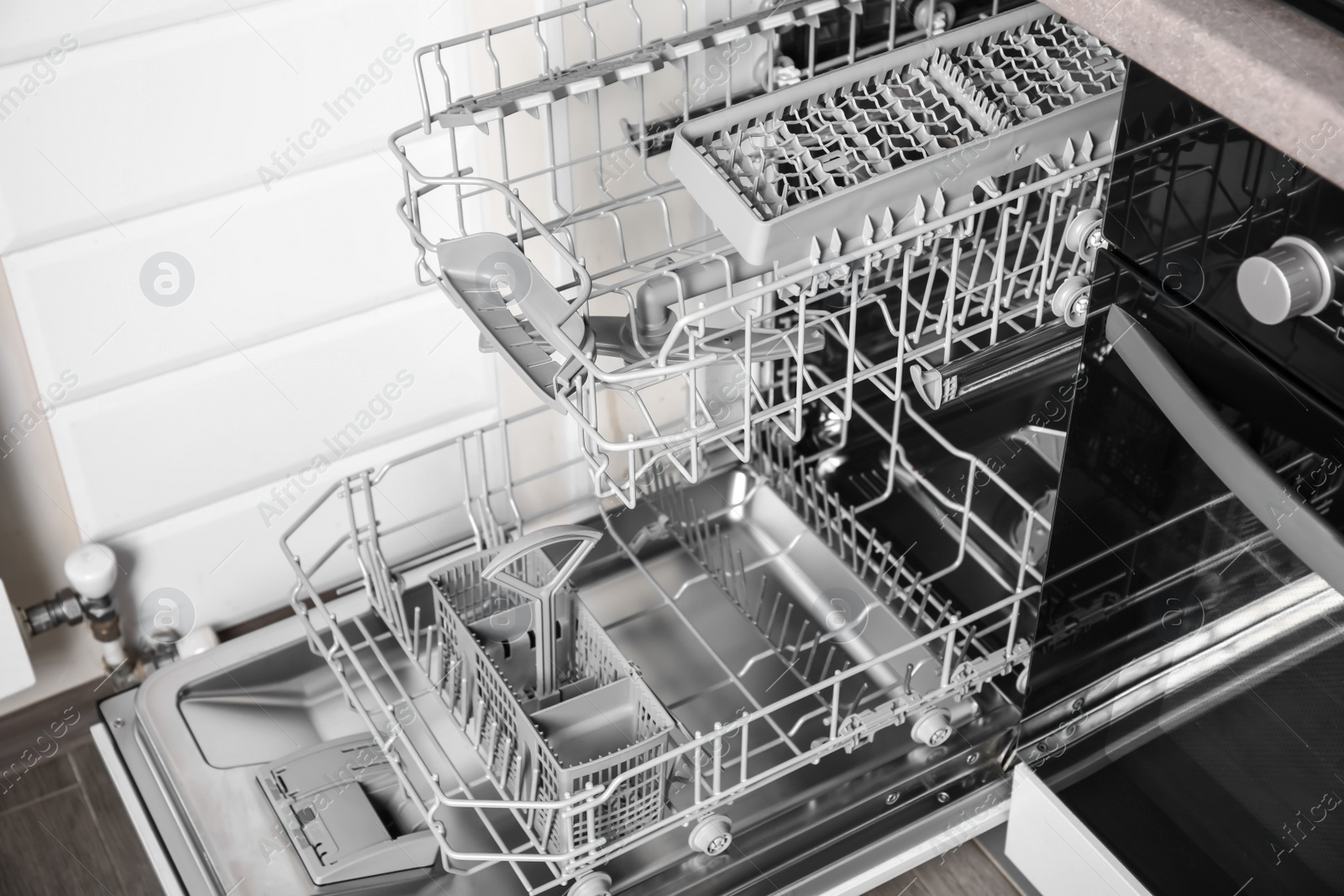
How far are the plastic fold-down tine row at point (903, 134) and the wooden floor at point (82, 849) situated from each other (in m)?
0.68

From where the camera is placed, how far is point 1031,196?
1.34 m

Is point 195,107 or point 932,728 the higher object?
point 195,107

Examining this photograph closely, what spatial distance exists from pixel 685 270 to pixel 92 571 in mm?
781

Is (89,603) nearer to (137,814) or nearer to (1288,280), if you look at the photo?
(137,814)

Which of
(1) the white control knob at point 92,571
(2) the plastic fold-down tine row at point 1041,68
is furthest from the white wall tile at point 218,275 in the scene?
(2) the plastic fold-down tine row at point 1041,68

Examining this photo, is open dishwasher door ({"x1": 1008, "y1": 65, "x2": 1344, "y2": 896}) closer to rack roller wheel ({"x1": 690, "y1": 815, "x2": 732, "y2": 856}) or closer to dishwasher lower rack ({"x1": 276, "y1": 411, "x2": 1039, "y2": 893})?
dishwasher lower rack ({"x1": 276, "y1": 411, "x2": 1039, "y2": 893})

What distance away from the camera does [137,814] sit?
130 cm

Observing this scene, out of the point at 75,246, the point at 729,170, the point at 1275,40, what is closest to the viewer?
the point at 1275,40

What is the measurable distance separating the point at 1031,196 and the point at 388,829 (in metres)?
0.85

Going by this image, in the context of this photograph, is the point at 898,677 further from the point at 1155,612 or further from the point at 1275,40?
the point at 1275,40

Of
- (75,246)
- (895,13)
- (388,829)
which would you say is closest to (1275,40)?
(895,13)

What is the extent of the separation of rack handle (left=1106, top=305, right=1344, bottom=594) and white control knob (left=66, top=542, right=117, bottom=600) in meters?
1.04

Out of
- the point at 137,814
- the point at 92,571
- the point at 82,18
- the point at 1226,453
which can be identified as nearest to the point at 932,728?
the point at 1226,453

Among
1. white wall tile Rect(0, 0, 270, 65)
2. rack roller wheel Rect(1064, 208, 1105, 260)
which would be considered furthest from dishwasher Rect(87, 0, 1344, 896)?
white wall tile Rect(0, 0, 270, 65)
